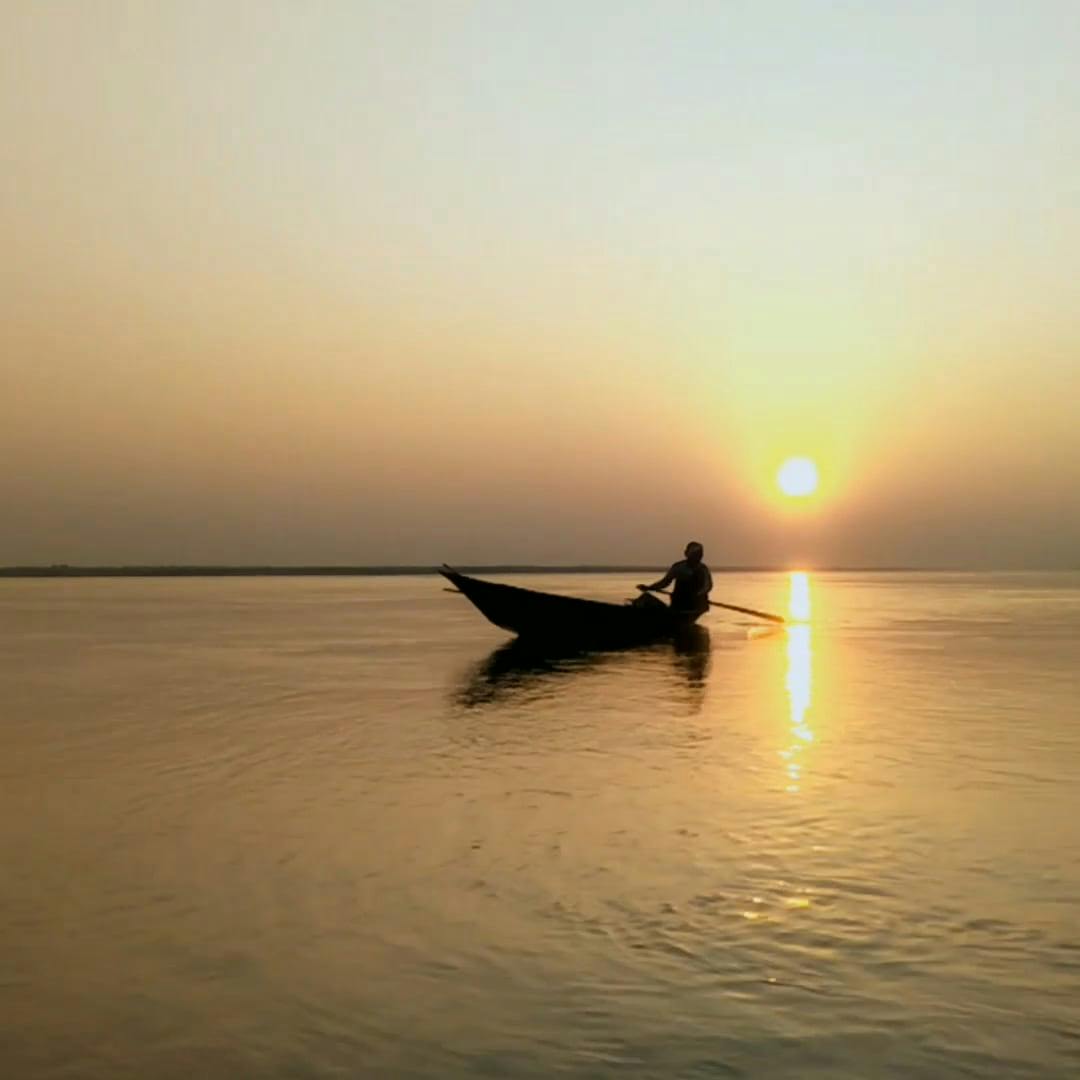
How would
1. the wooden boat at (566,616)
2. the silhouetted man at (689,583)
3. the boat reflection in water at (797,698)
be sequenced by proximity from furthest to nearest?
the silhouetted man at (689,583) < the wooden boat at (566,616) < the boat reflection in water at (797,698)

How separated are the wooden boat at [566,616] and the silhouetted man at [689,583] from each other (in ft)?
1.48

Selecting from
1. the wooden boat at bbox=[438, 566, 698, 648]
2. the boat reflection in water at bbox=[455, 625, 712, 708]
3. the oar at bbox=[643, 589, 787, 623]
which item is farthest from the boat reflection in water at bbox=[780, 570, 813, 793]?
the wooden boat at bbox=[438, 566, 698, 648]

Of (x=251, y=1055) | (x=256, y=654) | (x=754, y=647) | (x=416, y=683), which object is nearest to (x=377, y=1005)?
(x=251, y=1055)

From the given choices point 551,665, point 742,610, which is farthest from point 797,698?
point 742,610

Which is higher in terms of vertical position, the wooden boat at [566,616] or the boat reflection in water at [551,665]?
the wooden boat at [566,616]

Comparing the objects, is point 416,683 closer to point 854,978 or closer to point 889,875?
point 889,875

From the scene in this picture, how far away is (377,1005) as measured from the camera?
589 cm

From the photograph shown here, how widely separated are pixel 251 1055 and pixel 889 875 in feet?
15.6

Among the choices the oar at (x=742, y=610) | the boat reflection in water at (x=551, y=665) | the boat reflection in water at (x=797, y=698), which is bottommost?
the boat reflection in water at (x=797, y=698)

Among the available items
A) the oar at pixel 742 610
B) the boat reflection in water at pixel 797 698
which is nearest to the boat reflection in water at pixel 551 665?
the oar at pixel 742 610

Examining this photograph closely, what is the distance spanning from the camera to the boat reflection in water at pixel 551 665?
68.6 feet

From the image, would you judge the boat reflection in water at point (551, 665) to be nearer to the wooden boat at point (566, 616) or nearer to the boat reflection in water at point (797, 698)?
the wooden boat at point (566, 616)

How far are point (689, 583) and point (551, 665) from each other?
515 cm

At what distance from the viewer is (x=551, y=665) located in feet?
84.9
